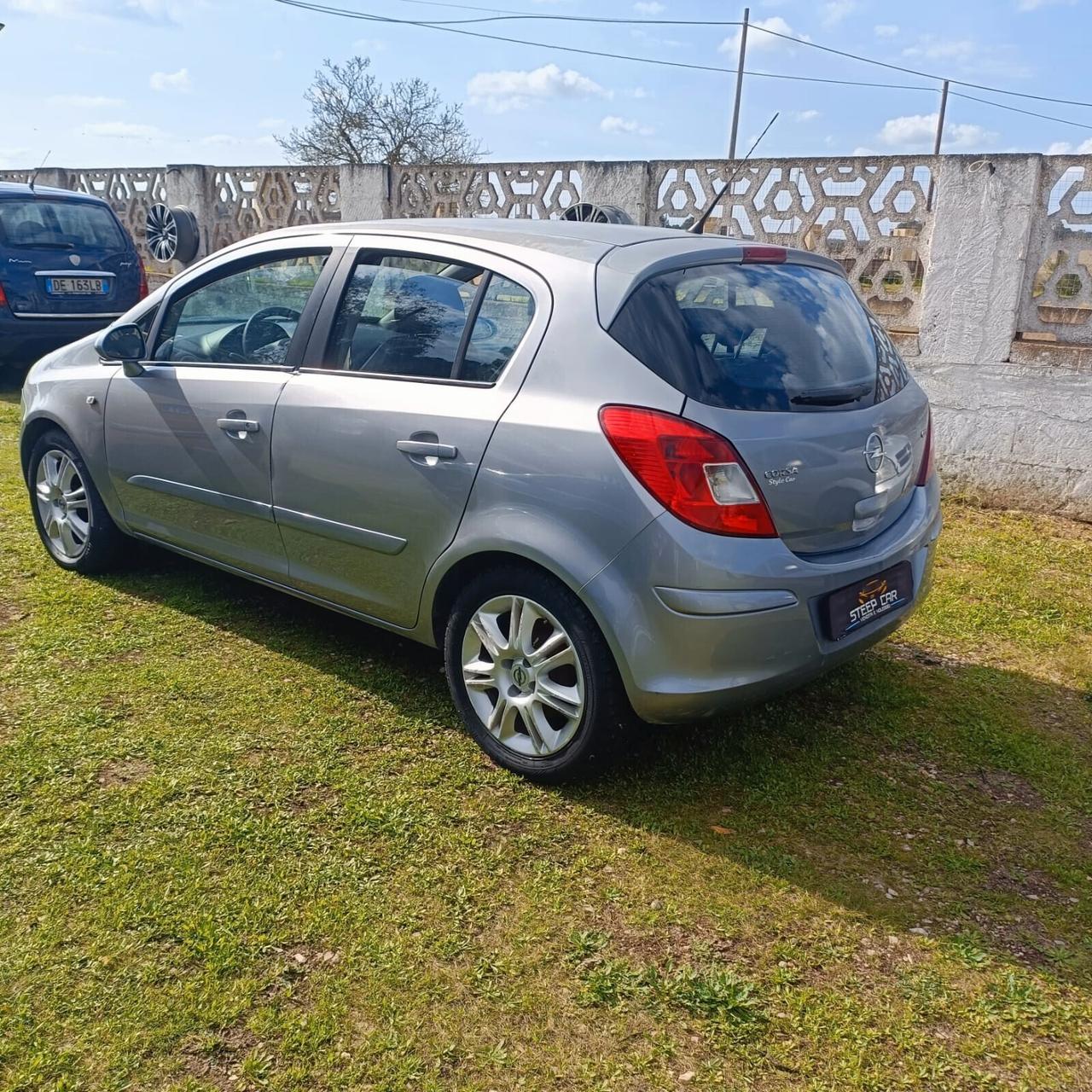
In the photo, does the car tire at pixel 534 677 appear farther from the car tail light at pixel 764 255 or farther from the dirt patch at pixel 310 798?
the car tail light at pixel 764 255

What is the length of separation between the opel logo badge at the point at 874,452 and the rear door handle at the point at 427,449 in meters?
1.27

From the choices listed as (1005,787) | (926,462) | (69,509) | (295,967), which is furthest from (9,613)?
(1005,787)

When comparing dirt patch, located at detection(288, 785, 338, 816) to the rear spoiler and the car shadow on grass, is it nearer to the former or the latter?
the car shadow on grass

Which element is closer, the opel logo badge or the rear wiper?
the rear wiper

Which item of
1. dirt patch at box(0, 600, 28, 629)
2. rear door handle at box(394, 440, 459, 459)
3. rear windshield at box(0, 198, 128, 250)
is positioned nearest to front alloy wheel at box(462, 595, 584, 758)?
rear door handle at box(394, 440, 459, 459)

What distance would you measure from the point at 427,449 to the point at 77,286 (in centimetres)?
783

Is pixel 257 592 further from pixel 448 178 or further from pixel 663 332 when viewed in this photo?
pixel 448 178

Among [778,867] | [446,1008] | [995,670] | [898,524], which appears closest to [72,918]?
[446,1008]

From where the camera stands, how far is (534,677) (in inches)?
124

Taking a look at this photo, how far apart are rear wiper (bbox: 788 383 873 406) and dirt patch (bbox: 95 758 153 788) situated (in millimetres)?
2310

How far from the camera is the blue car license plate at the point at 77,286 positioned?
9.42 metres

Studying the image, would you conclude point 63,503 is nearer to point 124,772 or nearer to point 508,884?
point 124,772

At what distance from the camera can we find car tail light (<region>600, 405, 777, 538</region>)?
9.09 ft

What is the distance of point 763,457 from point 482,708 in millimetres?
1243
